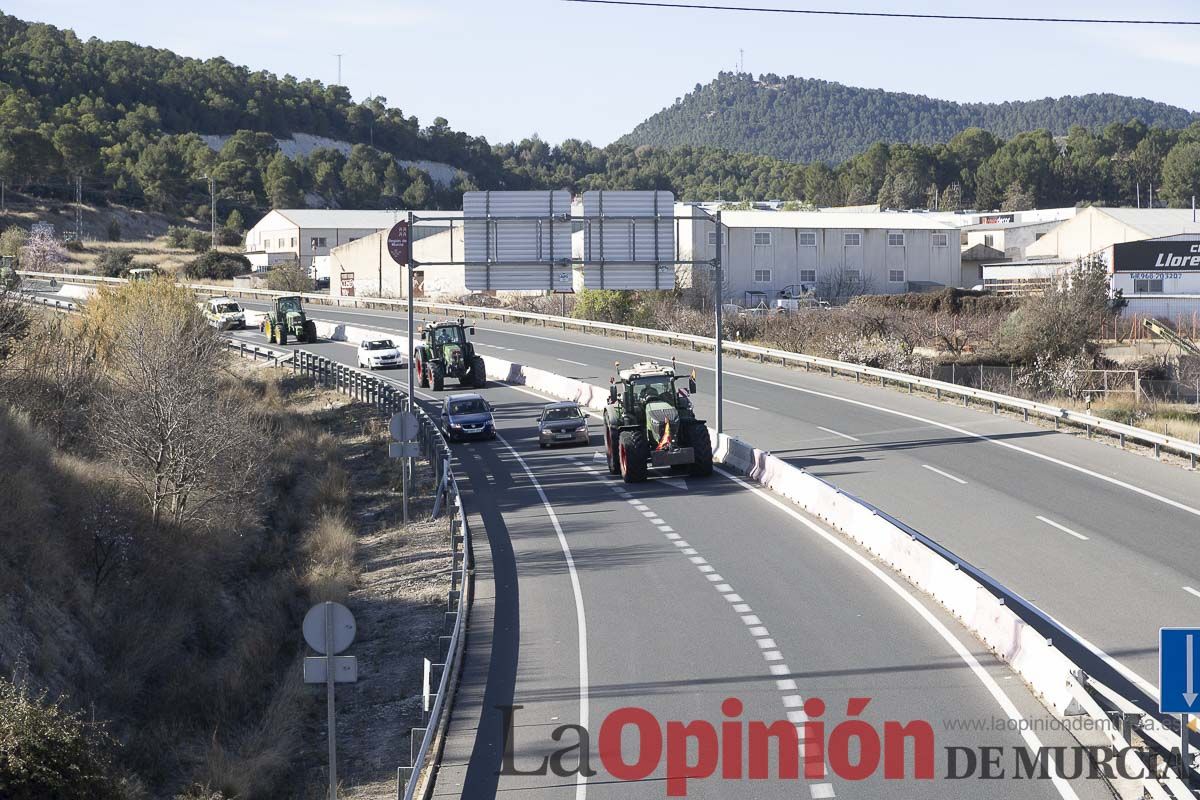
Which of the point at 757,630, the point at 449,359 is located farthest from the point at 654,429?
the point at 449,359

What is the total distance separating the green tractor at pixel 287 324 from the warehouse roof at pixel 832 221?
90.0ft

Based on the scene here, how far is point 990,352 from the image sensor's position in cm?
5478

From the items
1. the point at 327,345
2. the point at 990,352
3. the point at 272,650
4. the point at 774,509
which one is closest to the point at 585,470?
the point at 774,509

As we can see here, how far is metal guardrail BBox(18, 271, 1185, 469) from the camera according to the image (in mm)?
32344

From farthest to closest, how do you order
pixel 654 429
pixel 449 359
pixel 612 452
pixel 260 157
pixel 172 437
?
pixel 260 157 → pixel 449 359 → pixel 612 452 → pixel 172 437 → pixel 654 429

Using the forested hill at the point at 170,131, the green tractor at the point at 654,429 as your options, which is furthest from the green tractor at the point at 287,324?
the forested hill at the point at 170,131

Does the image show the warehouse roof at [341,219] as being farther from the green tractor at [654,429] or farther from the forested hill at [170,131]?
the green tractor at [654,429]

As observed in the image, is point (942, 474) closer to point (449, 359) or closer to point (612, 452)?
point (612, 452)

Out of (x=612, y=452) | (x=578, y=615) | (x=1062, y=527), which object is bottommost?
(x=578, y=615)

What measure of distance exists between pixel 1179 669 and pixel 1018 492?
17.8 metres

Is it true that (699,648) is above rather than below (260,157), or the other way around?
below

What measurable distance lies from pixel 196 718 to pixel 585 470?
14.9 meters

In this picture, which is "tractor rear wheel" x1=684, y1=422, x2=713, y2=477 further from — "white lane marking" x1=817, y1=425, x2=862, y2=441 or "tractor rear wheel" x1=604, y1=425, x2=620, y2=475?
"white lane marking" x1=817, y1=425, x2=862, y2=441

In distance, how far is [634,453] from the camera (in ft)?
99.1
